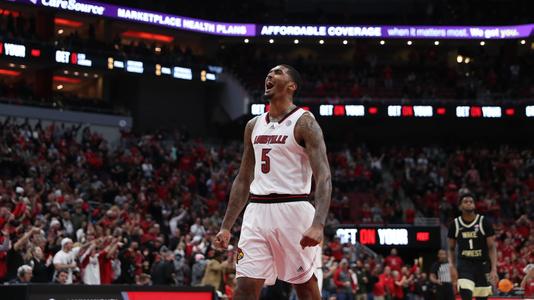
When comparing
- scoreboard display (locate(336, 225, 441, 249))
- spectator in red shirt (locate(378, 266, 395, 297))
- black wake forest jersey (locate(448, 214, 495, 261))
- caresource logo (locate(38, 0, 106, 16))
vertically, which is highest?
caresource logo (locate(38, 0, 106, 16))

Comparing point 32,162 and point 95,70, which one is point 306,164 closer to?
point 32,162

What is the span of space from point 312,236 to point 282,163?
849mm

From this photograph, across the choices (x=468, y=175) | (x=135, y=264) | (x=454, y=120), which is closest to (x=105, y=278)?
(x=135, y=264)

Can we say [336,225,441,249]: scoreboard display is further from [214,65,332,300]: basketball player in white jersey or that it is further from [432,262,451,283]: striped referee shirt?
[214,65,332,300]: basketball player in white jersey

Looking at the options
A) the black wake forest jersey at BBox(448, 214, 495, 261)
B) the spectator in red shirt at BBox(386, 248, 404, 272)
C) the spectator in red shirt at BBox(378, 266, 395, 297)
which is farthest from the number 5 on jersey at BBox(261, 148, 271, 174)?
the spectator in red shirt at BBox(386, 248, 404, 272)

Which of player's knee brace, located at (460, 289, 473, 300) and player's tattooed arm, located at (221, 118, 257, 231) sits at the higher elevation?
player's tattooed arm, located at (221, 118, 257, 231)

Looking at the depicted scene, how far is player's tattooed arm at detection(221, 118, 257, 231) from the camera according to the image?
28.2 ft

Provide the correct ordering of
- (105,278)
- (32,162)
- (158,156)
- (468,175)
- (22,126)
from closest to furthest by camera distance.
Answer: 1. (105,278)
2. (32,162)
3. (22,126)
4. (158,156)
5. (468,175)

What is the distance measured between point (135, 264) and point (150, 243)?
2344 millimetres

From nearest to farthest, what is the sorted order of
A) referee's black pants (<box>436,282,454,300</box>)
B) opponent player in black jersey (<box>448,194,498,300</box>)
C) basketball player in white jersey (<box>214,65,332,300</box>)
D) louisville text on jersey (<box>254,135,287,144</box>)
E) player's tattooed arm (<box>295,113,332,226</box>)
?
player's tattooed arm (<box>295,113,332,226</box>) < basketball player in white jersey (<box>214,65,332,300</box>) < louisville text on jersey (<box>254,135,287,144</box>) < opponent player in black jersey (<box>448,194,498,300</box>) < referee's black pants (<box>436,282,454,300</box>)

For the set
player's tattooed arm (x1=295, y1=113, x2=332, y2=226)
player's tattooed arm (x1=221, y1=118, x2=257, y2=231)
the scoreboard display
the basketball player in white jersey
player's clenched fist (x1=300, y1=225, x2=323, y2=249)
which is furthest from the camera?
the scoreboard display

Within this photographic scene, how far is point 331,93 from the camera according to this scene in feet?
155

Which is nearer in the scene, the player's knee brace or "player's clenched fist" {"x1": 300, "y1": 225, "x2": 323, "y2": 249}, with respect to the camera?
"player's clenched fist" {"x1": 300, "y1": 225, "x2": 323, "y2": 249}

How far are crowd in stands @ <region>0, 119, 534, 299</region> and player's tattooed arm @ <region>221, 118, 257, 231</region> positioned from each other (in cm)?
856
